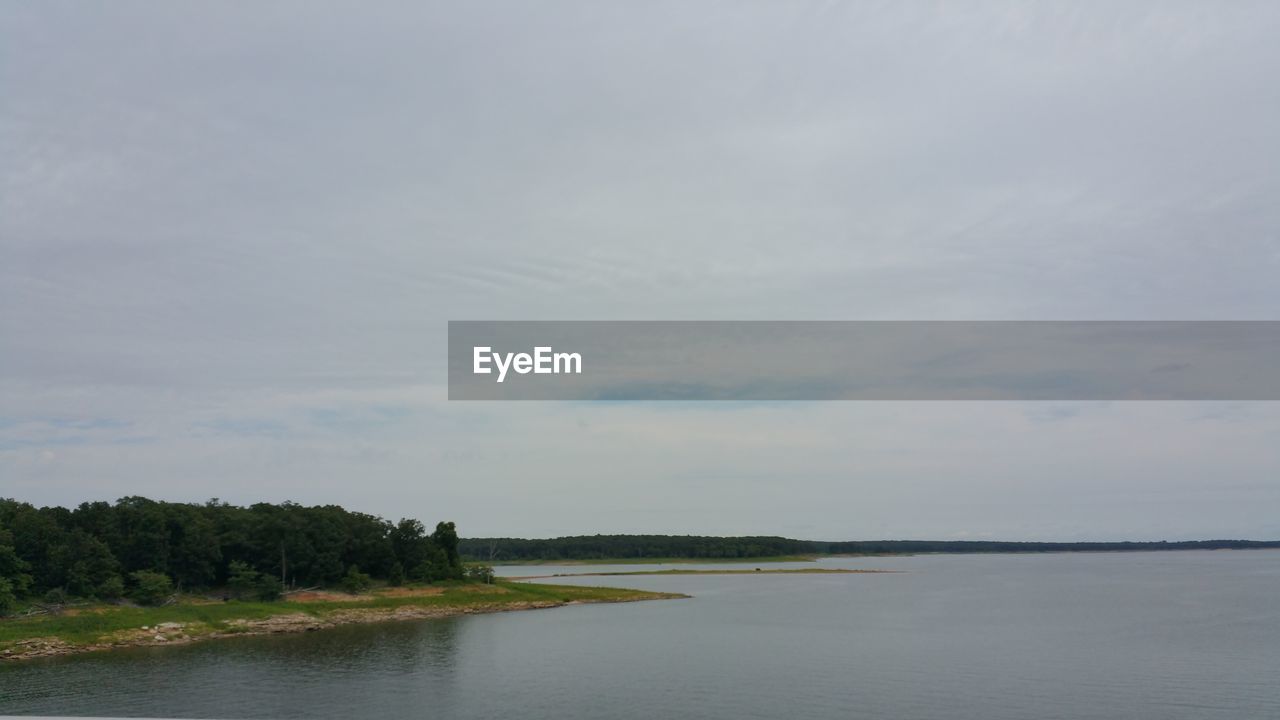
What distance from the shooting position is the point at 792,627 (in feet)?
282

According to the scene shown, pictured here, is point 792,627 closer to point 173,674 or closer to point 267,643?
point 267,643

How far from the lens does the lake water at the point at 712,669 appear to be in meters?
45.7

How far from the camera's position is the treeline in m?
77.3

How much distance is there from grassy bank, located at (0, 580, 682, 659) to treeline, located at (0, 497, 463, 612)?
10.4 ft

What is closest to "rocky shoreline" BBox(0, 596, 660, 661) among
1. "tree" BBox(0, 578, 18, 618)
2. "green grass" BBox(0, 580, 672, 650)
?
"green grass" BBox(0, 580, 672, 650)

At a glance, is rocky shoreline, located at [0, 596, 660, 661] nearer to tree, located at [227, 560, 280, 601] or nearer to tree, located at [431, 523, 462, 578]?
tree, located at [227, 560, 280, 601]

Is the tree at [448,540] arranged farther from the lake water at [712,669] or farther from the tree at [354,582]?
the lake water at [712,669]

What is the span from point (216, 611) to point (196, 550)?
9088 millimetres

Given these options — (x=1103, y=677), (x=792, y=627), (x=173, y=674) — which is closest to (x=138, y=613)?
(x=173, y=674)

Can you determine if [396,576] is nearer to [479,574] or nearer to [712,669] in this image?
[479,574]

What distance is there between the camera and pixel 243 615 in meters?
83.4

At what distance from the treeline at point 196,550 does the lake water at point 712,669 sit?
14547mm

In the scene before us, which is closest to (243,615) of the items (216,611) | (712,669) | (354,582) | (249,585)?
(216,611)

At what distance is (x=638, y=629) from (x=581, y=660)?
850 inches
